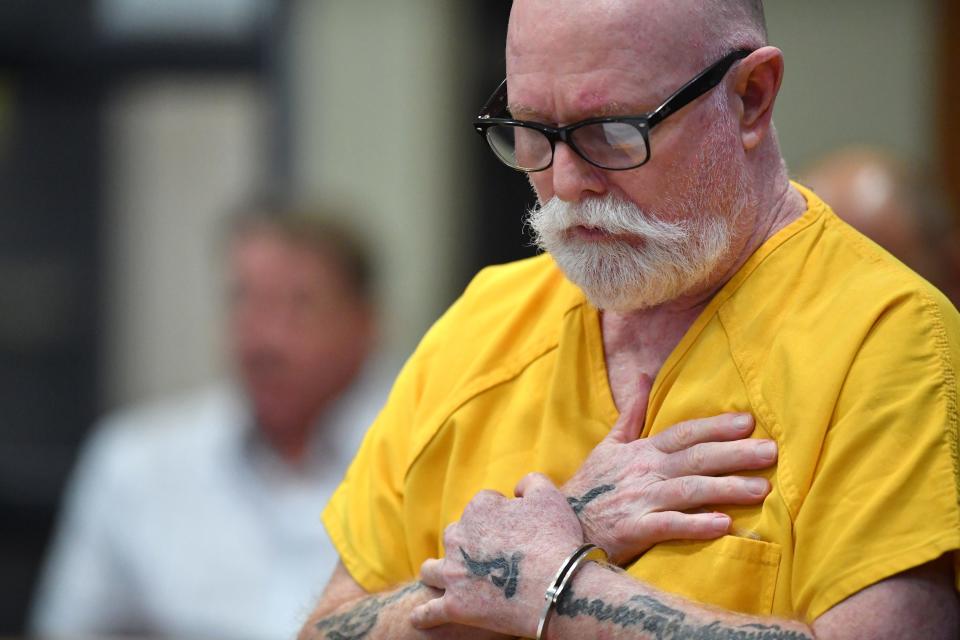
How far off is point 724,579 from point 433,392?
52cm

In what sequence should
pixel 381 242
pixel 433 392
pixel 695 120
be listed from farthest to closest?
1. pixel 381 242
2. pixel 433 392
3. pixel 695 120

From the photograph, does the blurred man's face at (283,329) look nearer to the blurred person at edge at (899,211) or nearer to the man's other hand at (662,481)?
the blurred person at edge at (899,211)

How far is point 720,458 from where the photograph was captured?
167 centimetres

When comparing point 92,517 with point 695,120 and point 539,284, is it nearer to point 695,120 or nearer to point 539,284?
point 539,284

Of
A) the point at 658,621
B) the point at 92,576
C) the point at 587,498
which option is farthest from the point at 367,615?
the point at 92,576

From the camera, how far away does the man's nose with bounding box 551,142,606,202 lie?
1.71 meters

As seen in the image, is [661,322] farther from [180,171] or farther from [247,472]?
[180,171]

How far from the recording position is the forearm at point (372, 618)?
1.84m

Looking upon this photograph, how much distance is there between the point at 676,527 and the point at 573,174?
0.43 m

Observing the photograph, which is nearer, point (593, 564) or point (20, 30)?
point (593, 564)

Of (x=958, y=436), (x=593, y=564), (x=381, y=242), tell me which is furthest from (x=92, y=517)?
(x=958, y=436)

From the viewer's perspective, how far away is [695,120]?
168cm

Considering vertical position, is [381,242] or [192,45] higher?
[192,45]

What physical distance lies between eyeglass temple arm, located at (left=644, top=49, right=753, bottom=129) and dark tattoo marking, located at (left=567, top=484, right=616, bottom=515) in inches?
17.2
